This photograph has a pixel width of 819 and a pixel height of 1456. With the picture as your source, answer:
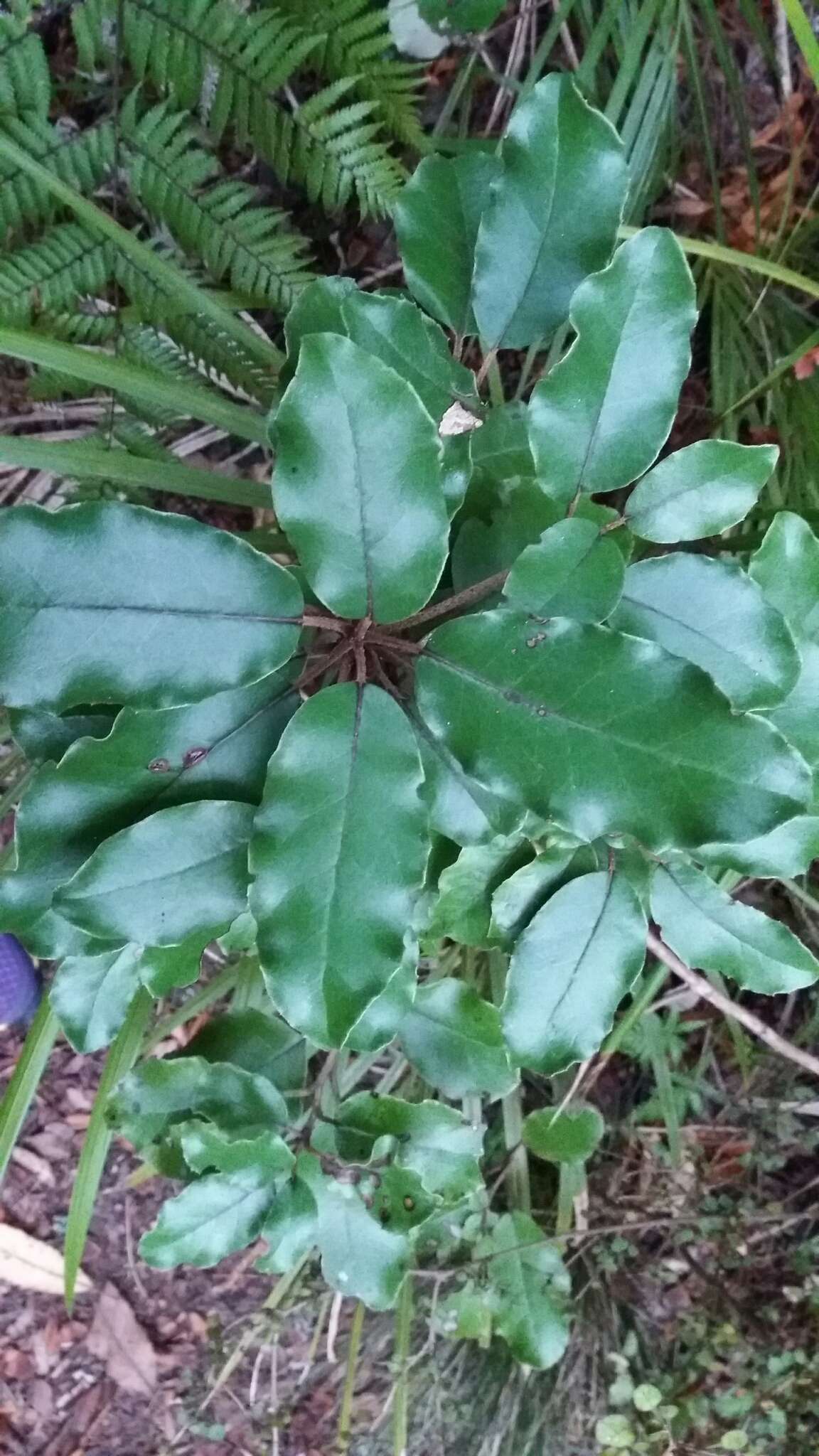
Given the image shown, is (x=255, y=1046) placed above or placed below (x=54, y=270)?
below

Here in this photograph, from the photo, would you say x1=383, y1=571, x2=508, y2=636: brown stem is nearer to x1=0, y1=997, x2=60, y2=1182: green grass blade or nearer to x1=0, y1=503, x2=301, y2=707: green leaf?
x1=0, y1=503, x2=301, y2=707: green leaf

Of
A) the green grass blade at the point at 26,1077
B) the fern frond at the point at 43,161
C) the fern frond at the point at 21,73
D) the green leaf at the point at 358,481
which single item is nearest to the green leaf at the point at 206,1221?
the green grass blade at the point at 26,1077

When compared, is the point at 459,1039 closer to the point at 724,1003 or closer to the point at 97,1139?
the point at 724,1003

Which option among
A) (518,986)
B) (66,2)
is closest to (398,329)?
→ (518,986)

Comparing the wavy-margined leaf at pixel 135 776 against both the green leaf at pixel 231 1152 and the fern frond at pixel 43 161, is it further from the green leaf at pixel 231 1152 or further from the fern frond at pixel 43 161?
the fern frond at pixel 43 161

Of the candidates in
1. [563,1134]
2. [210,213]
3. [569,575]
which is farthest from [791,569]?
[210,213]
